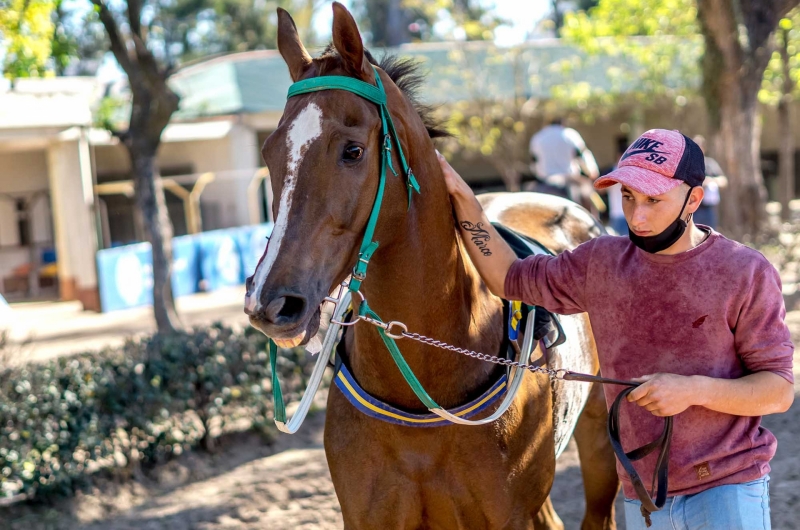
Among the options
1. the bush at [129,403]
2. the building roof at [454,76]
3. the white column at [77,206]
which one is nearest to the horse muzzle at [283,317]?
the bush at [129,403]

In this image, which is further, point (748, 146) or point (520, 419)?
point (748, 146)

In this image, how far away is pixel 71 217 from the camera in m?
14.5

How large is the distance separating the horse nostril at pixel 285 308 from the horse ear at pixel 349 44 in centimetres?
73

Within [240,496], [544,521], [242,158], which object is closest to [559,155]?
[240,496]

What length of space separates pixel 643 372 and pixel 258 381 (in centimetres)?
443

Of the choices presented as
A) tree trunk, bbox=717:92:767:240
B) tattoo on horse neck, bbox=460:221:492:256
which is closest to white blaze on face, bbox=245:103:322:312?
tattoo on horse neck, bbox=460:221:492:256

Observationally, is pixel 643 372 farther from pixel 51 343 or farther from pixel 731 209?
pixel 51 343

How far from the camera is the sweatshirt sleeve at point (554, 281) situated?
2.55m

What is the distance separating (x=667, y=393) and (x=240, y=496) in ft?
12.6

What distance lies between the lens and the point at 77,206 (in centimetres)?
1454

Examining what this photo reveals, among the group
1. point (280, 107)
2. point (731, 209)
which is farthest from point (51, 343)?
point (731, 209)

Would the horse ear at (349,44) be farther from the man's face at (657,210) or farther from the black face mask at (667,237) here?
the black face mask at (667,237)

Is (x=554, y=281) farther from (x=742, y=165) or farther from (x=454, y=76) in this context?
(x=454, y=76)

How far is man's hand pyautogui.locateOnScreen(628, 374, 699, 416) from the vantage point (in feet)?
6.91
